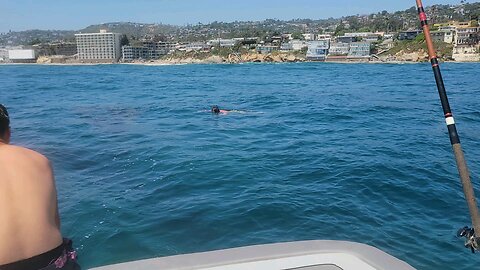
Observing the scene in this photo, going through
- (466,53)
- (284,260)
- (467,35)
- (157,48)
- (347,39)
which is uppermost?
(347,39)

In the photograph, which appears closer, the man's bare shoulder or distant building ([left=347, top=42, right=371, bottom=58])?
the man's bare shoulder

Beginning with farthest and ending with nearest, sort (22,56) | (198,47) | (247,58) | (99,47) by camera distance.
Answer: (99,47) < (198,47) < (22,56) < (247,58)

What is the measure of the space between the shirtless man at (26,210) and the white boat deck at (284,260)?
51 cm

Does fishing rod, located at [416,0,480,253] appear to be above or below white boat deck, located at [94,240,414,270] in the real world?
above

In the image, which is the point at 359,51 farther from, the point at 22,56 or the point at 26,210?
the point at 26,210

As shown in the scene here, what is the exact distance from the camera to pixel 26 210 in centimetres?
251

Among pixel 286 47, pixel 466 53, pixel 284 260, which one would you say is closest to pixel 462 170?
pixel 284 260

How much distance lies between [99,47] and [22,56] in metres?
26.6

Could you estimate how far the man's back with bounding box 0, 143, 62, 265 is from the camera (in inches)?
96.3

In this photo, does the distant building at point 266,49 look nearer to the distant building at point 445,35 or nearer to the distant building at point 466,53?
the distant building at point 445,35

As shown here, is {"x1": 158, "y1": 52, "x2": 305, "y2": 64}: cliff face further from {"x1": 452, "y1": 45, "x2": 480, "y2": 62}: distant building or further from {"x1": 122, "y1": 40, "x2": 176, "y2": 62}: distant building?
{"x1": 452, "y1": 45, "x2": 480, "y2": 62}: distant building

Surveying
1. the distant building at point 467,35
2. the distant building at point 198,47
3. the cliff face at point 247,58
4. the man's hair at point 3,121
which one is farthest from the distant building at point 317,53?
the man's hair at point 3,121

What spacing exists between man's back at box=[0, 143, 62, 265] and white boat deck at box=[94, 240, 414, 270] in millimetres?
598

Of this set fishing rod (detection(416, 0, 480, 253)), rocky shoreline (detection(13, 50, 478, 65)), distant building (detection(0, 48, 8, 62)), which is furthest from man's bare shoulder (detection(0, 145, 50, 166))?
distant building (detection(0, 48, 8, 62))
